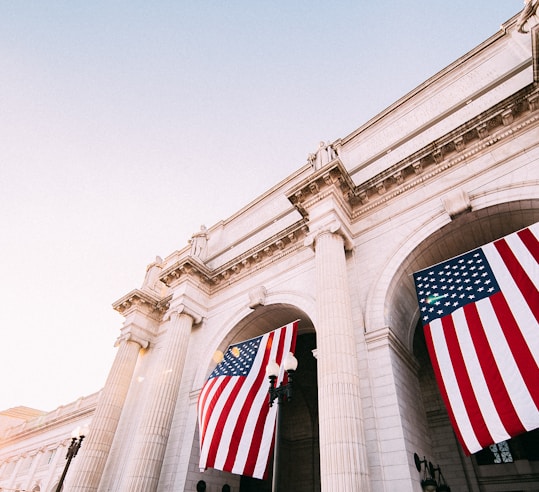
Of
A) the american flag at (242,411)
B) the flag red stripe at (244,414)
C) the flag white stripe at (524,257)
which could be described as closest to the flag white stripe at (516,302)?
the flag white stripe at (524,257)

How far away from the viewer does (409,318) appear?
1283cm

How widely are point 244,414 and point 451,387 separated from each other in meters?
6.41

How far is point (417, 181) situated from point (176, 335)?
12.0 metres

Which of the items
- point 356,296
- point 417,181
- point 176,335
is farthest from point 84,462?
point 417,181

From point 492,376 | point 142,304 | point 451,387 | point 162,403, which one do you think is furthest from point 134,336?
point 492,376

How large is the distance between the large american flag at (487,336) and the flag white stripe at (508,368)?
0.02 meters

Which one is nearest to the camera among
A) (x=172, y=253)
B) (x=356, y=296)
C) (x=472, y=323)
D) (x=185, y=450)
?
(x=472, y=323)

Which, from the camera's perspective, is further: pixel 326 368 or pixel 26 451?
pixel 26 451

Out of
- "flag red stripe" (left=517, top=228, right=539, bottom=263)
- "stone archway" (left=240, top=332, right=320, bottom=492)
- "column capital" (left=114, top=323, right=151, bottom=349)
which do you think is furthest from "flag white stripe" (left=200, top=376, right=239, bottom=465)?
"flag red stripe" (left=517, top=228, right=539, bottom=263)

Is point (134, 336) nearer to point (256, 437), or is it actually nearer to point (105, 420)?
point (105, 420)

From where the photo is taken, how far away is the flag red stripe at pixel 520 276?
825 centimetres

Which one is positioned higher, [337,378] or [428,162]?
[428,162]

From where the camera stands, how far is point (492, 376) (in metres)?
7.90

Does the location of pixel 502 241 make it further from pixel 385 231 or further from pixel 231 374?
pixel 231 374
